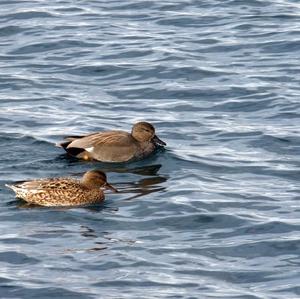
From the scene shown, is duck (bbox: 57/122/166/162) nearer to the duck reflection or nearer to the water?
the water

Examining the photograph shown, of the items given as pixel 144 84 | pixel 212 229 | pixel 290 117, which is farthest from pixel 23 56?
pixel 212 229

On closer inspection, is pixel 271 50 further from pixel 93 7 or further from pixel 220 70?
pixel 93 7

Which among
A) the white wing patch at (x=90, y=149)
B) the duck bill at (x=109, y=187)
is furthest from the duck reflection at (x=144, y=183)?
the white wing patch at (x=90, y=149)

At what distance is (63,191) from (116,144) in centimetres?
246

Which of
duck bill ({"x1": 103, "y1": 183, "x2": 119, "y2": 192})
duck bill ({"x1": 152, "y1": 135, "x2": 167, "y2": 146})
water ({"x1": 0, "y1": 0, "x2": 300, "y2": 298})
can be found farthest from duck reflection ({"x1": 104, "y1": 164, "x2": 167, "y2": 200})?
duck bill ({"x1": 152, "y1": 135, "x2": 167, "y2": 146})

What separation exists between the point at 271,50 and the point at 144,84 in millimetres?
3199

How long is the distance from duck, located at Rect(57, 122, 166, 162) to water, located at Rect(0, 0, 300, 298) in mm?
221

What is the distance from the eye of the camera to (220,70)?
2386 centimetres

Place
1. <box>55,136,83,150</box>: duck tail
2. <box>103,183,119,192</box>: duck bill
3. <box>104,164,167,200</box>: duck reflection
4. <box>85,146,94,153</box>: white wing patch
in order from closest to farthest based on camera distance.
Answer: <box>103,183,119,192</box>: duck bill
<box>104,164,167,200</box>: duck reflection
<box>85,146,94,153</box>: white wing patch
<box>55,136,83,150</box>: duck tail

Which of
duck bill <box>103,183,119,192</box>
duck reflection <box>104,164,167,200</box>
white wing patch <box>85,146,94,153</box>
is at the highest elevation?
white wing patch <box>85,146,94,153</box>

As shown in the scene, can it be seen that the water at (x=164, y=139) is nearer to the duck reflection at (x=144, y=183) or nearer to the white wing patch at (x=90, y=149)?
the duck reflection at (x=144, y=183)

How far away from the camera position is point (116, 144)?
762 inches

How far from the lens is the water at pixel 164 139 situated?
14.4m

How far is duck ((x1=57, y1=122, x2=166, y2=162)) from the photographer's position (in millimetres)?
18984
